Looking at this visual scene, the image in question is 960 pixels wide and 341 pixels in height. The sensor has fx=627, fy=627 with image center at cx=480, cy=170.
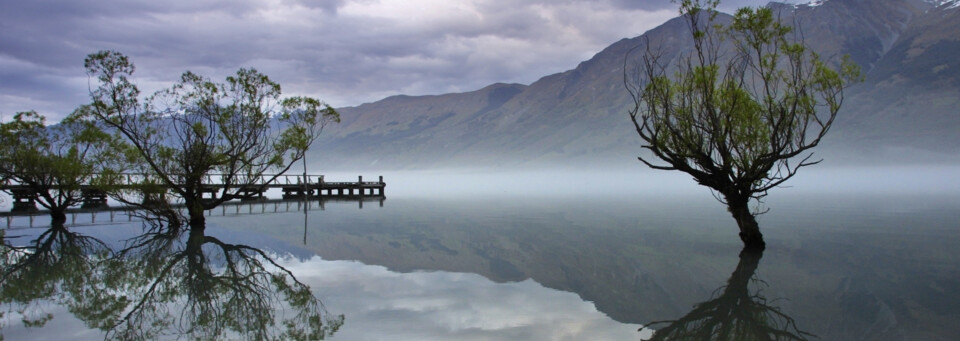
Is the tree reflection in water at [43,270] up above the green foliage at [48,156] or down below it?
below

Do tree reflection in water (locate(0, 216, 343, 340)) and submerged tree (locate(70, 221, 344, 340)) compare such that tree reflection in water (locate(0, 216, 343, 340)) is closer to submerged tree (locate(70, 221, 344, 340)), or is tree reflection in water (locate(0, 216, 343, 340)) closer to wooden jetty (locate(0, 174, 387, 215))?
submerged tree (locate(70, 221, 344, 340))

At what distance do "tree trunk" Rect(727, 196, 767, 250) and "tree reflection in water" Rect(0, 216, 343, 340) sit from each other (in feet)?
45.0

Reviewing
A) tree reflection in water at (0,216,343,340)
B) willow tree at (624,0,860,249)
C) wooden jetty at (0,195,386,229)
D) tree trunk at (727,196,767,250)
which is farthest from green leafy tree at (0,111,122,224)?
tree trunk at (727,196,767,250)

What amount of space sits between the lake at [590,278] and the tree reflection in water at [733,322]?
2.4 inches

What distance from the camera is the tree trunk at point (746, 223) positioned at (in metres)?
20.6

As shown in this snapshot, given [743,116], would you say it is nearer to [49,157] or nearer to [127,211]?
[49,157]

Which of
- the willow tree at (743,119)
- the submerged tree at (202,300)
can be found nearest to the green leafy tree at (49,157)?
the submerged tree at (202,300)

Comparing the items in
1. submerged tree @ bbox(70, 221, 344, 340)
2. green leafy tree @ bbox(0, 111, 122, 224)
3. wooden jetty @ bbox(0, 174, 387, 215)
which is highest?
green leafy tree @ bbox(0, 111, 122, 224)

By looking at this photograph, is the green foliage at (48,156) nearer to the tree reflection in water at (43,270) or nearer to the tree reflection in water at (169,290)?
the tree reflection in water at (43,270)

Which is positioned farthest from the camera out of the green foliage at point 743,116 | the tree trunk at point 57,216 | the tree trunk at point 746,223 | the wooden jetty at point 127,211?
the wooden jetty at point 127,211

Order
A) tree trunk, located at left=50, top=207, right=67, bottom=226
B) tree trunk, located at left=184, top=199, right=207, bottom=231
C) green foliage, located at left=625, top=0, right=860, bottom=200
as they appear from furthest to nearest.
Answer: tree trunk, located at left=50, top=207, right=67, bottom=226
tree trunk, located at left=184, top=199, right=207, bottom=231
green foliage, located at left=625, top=0, right=860, bottom=200

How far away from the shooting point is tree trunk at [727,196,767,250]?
20562mm

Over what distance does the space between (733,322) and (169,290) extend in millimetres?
13199

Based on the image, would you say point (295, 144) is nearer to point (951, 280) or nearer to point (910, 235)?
point (951, 280)
